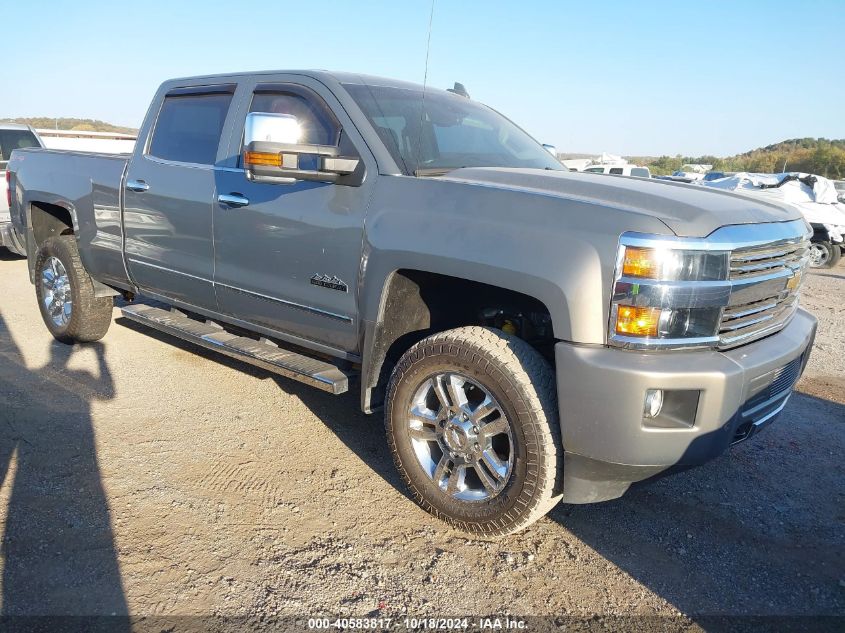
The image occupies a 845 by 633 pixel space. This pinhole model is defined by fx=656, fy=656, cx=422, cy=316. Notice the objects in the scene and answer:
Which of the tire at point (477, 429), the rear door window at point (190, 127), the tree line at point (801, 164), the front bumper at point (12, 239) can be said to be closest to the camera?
the tire at point (477, 429)

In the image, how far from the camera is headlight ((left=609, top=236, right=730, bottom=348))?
2.39m

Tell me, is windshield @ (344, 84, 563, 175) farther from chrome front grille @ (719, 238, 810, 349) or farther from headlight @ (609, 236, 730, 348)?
chrome front grille @ (719, 238, 810, 349)

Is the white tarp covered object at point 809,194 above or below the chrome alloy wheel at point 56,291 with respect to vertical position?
above

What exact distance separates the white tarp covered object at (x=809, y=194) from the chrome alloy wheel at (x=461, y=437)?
9.86 meters

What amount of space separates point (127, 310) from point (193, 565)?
2626 mm

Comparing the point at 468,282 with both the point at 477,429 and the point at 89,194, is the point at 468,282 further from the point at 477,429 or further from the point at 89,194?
the point at 89,194

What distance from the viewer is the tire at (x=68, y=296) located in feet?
17.1

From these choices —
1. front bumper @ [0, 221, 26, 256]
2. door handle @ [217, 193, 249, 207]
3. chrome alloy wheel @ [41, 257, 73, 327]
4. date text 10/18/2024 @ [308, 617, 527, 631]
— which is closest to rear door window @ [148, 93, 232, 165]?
door handle @ [217, 193, 249, 207]

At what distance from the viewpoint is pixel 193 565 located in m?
2.66

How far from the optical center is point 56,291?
5512mm

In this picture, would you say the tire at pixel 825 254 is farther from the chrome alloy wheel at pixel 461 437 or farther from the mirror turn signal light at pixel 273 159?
the mirror turn signal light at pixel 273 159

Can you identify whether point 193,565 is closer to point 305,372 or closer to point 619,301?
point 305,372

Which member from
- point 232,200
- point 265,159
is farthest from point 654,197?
point 232,200

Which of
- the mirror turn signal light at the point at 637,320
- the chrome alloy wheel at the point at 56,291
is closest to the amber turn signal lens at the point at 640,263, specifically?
the mirror turn signal light at the point at 637,320
